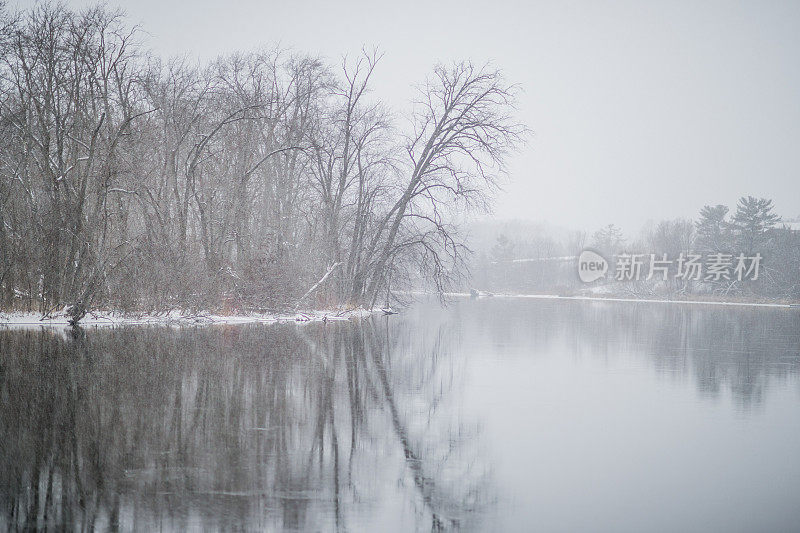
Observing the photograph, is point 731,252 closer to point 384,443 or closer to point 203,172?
point 203,172

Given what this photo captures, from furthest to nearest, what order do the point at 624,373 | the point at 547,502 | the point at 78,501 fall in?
the point at 624,373 < the point at 547,502 < the point at 78,501

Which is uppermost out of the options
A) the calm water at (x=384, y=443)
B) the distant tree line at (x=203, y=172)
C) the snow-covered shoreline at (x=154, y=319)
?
the distant tree line at (x=203, y=172)

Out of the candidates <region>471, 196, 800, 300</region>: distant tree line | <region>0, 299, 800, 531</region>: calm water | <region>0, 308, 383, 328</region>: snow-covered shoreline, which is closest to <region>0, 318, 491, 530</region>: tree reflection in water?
<region>0, 299, 800, 531</region>: calm water

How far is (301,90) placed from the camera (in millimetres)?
35625

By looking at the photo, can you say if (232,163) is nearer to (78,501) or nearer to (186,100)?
(186,100)

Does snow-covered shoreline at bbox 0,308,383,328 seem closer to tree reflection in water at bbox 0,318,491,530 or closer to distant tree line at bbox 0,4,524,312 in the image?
distant tree line at bbox 0,4,524,312

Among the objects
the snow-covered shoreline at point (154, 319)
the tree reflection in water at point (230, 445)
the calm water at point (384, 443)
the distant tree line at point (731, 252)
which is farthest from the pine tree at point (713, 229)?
the tree reflection in water at point (230, 445)

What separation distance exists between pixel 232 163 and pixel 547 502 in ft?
100

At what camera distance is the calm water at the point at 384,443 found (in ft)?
17.5

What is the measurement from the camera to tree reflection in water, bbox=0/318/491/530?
206 inches

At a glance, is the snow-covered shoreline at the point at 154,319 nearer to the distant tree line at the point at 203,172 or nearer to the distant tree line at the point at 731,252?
the distant tree line at the point at 203,172

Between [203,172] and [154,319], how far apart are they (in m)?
10.6

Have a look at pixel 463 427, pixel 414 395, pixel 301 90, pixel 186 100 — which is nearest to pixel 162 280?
pixel 186 100

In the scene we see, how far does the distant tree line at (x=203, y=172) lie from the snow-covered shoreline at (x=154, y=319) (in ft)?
1.61
